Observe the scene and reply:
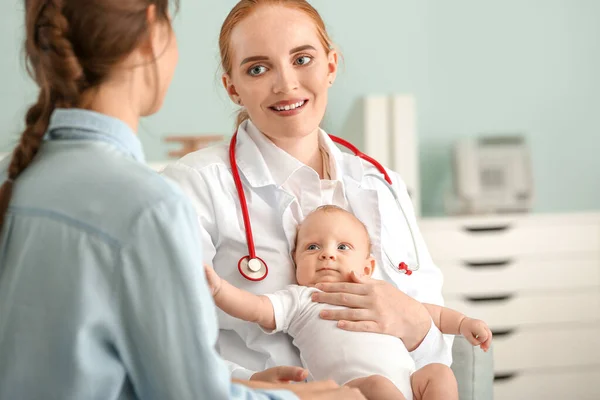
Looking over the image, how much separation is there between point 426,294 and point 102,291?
1.03 metres

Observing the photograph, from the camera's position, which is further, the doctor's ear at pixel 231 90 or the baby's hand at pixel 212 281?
the doctor's ear at pixel 231 90

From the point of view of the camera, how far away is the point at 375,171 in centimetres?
183

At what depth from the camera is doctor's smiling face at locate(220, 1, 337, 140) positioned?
5.36 ft

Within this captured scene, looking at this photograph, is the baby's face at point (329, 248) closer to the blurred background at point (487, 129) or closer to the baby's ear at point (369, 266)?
the baby's ear at point (369, 266)

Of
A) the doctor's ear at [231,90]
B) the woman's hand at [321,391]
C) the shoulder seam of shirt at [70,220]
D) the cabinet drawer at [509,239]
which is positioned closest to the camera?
the shoulder seam of shirt at [70,220]

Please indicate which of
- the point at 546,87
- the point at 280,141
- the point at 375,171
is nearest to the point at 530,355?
the point at 546,87

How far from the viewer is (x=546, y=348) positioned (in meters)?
3.27

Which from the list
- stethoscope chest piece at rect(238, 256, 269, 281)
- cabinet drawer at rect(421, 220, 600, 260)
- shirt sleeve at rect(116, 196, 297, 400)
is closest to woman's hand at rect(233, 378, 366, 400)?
shirt sleeve at rect(116, 196, 297, 400)

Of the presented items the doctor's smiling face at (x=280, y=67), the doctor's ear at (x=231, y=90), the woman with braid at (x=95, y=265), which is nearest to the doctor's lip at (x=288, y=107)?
the doctor's smiling face at (x=280, y=67)

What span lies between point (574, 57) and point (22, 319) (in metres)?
3.45

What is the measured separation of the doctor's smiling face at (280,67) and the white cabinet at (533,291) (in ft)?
5.39

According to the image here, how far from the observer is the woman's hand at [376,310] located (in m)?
1.46

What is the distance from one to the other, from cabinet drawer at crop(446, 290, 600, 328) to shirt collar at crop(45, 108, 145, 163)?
2.42 meters

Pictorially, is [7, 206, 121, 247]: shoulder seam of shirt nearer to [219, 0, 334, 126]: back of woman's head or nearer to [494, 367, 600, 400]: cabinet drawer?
[219, 0, 334, 126]: back of woman's head
